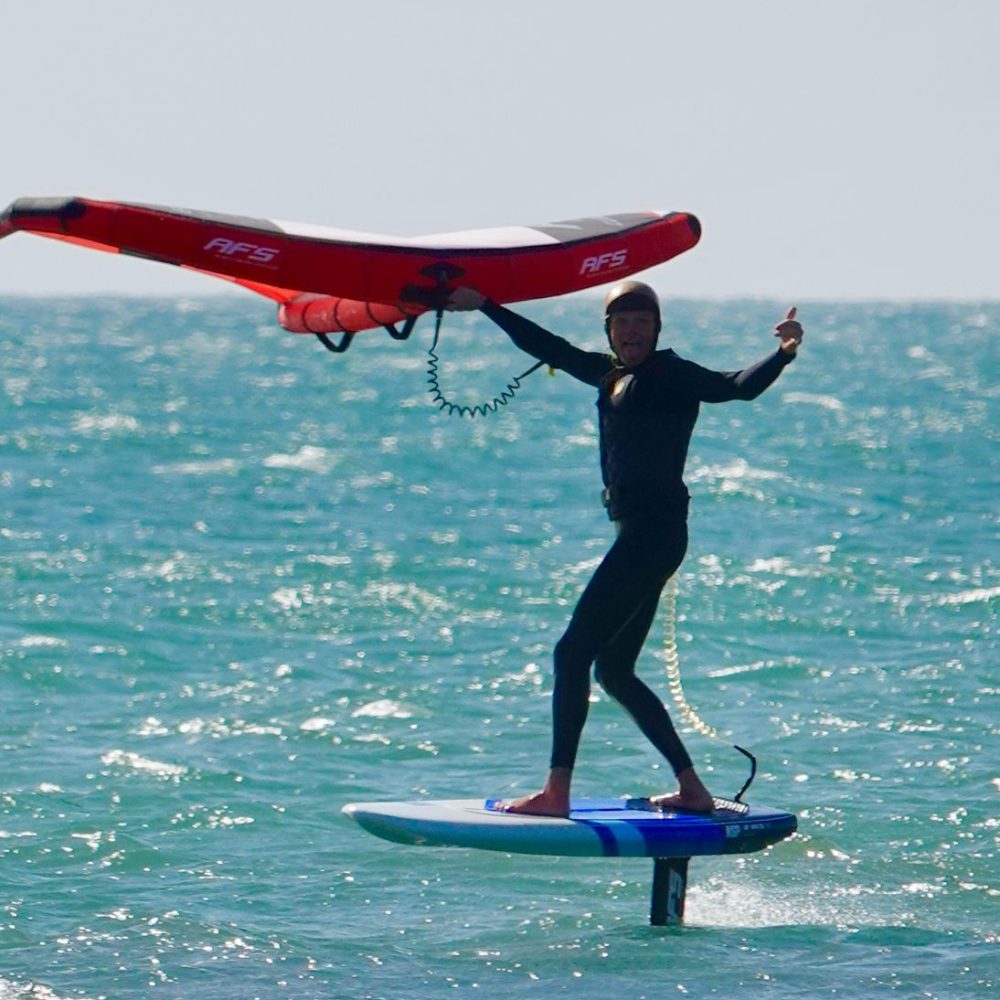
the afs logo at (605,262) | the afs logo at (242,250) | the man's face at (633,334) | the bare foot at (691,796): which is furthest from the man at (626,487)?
the afs logo at (242,250)

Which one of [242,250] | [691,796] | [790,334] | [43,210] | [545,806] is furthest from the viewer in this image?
[691,796]

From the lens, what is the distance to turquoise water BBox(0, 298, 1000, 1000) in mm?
8141

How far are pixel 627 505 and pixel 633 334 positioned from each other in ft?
2.17

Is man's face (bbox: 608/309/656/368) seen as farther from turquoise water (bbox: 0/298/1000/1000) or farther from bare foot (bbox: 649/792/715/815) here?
turquoise water (bbox: 0/298/1000/1000)

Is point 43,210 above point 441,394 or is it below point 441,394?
above

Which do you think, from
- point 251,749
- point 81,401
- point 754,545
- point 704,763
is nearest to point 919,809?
point 704,763

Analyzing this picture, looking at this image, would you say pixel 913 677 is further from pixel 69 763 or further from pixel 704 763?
pixel 69 763

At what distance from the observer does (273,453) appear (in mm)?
27594

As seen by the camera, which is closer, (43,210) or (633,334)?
(43,210)

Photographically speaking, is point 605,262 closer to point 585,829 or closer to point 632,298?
point 632,298

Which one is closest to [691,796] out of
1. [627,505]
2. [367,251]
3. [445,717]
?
[627,505]

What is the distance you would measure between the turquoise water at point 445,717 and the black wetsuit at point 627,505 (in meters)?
1.14

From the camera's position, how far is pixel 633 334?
7664 mm

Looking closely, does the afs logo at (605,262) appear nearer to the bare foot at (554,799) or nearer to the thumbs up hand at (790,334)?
the thumbs up hand at (790,334)
